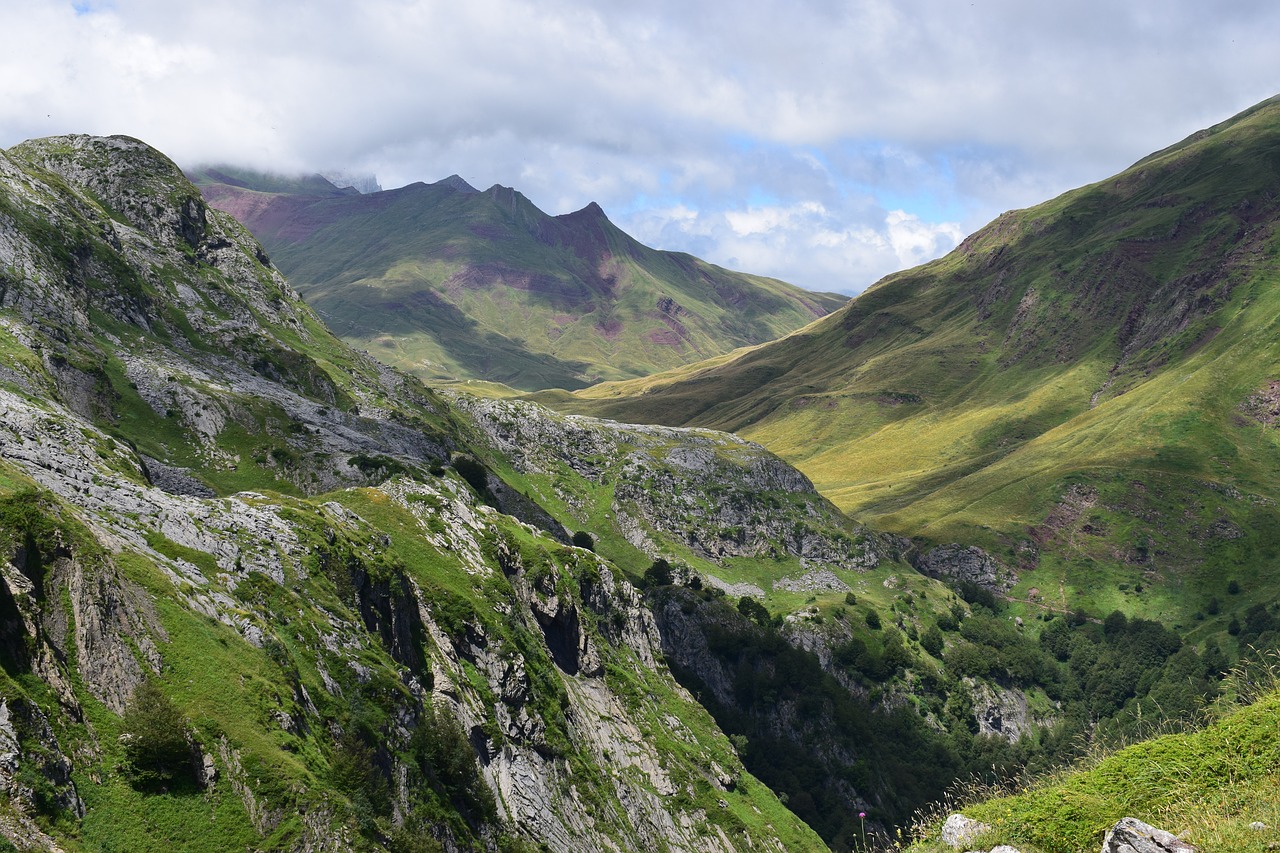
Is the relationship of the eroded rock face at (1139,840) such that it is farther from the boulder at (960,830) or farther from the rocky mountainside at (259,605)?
the rocky mountainside at (259,605)

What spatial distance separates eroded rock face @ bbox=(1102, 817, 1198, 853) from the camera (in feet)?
55.9

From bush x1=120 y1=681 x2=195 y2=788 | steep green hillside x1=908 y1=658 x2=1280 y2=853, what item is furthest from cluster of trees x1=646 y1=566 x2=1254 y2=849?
steep green hillside x1=908 y1=658 x2=1280 y2=853

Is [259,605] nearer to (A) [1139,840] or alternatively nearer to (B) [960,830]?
(B) [960,830]

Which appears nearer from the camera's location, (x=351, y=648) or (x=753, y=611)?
(x=351, y=648)

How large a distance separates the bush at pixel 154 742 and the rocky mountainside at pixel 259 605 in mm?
128

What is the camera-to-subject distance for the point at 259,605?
61.4 m

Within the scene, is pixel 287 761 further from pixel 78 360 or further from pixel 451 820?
pixel 78 360

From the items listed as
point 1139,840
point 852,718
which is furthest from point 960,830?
point 852,718

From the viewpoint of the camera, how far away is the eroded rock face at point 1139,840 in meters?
17.0

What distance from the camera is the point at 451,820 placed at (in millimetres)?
63344

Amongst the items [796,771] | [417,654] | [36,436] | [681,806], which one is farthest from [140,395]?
[796,771]

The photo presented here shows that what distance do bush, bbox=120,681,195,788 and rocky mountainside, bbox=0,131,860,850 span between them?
13 cm

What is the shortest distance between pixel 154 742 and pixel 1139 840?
42003mm

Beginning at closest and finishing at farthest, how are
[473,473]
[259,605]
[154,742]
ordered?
1. [154,742]
2. [259,605]
3. [473,473]
